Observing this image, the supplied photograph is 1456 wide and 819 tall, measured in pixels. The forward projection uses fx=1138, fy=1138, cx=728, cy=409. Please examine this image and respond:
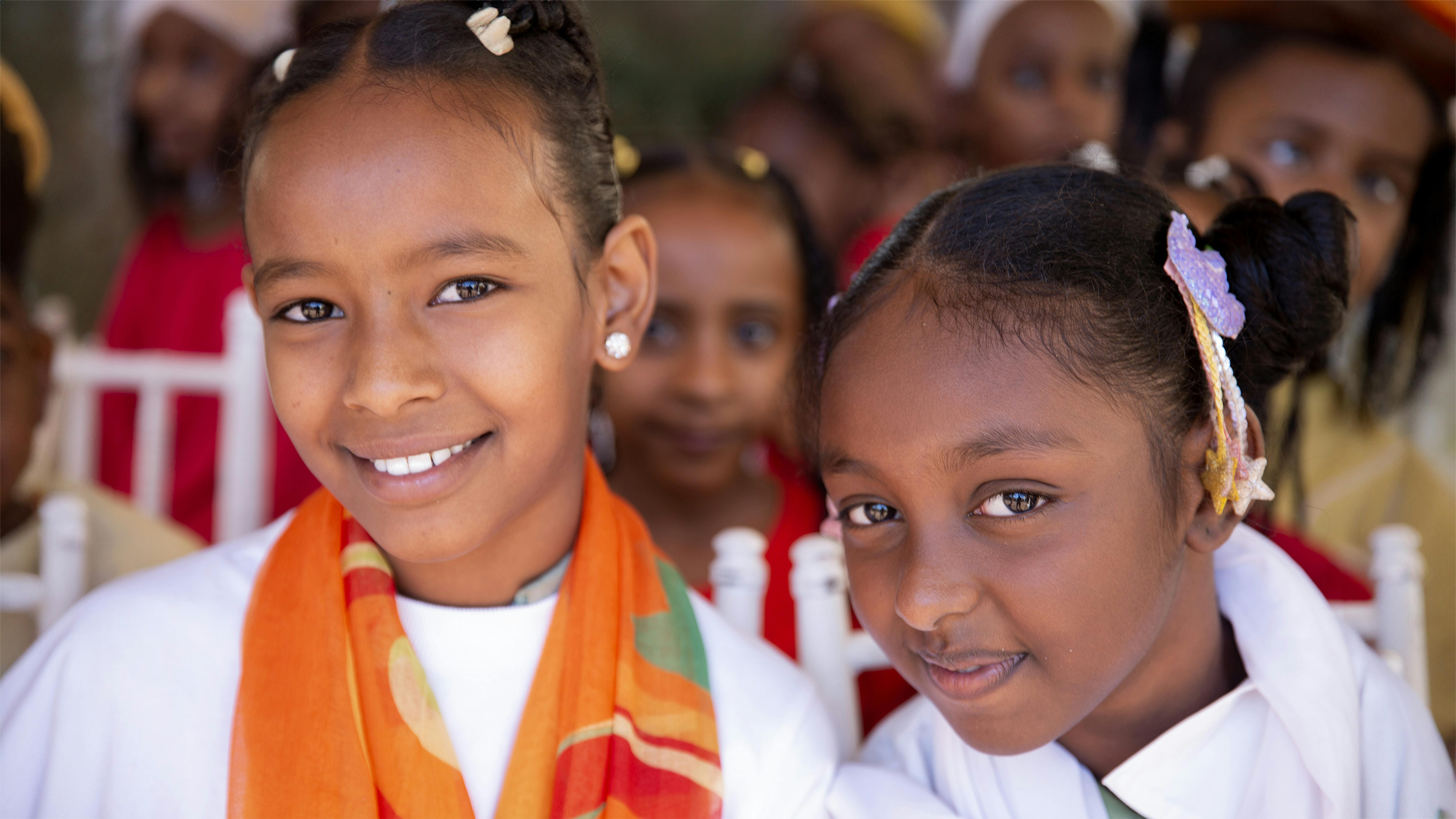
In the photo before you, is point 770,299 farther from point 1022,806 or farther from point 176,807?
point 176,807

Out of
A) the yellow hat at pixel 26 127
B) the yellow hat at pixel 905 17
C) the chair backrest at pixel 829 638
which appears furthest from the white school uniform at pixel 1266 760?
the yellow hat at pixel 905 17

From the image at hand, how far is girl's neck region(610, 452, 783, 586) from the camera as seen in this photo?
2148 millimetres

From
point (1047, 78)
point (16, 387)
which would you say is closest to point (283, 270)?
point (16, 387)

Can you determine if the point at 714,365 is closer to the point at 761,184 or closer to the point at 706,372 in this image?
the point at 706,372

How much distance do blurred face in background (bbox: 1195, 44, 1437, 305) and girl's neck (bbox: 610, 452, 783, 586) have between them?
3.62 ft

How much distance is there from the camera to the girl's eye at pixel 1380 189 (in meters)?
2.15

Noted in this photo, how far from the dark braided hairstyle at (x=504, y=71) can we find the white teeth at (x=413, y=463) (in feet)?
0.97

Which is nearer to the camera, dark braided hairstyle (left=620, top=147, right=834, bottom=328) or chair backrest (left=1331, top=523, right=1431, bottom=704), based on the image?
chair backrest (left=1331, top=523, right=1431, bottom=704)

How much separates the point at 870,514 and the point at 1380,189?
→ 1.48 metres

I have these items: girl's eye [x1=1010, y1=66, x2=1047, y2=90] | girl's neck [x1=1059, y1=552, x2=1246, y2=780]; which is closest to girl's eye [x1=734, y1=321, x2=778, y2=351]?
girl's neck [x1=1059, y1=552, x2=1246, y2=780]

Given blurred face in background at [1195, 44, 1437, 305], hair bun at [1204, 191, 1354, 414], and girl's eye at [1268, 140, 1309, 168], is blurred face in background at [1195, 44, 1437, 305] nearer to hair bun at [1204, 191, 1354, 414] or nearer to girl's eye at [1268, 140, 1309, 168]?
Answer: girl's eye at [1268, 140, 1309, 168]

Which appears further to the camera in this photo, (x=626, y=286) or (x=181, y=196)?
(x=181, y=196)

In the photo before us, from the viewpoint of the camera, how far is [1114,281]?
118cm

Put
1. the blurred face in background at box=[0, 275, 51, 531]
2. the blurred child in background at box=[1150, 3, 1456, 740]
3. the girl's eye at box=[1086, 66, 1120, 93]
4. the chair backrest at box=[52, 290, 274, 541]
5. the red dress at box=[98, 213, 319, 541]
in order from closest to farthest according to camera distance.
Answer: the blurred face in background at box=[0, 275, 51, 531] → the chair backrest at box=[52, 290, 274, 541] → the blurred child in background at box=[1150, 3, 1456, 740] → the red dress at box=[98, 213, 319, 541] → the girl's eye at box=[1086, 66, 1120, 93]
